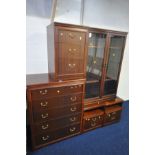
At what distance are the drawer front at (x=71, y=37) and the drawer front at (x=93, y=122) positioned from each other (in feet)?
4.53

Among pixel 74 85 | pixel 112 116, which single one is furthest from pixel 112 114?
pixel 74 85

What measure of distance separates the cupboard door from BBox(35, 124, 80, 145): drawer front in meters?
0.94

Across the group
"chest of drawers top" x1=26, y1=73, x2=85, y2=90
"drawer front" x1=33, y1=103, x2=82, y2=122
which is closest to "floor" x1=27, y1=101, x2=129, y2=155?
"drawer front" x1=33, y1=103, x2=82, y2=122

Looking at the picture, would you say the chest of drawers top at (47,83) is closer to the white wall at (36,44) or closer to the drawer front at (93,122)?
the white wall at (36,44)

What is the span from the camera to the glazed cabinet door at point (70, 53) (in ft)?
5.83

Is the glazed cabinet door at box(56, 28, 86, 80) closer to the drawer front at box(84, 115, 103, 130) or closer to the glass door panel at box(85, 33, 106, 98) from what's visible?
the glass door panel at box(85, 33, 106, 98)

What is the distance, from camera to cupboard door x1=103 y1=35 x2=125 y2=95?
2.39 m

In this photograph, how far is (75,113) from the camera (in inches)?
83.9
